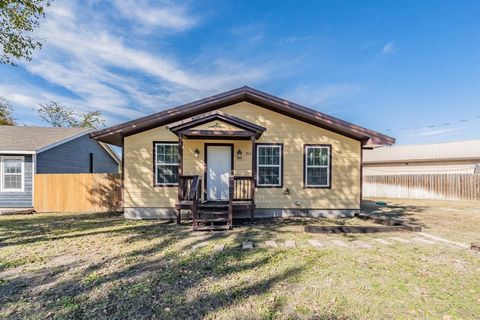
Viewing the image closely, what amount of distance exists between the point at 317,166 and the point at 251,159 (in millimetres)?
2452

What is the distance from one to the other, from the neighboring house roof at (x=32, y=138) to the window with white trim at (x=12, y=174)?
520 mm

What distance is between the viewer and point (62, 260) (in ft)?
15.6

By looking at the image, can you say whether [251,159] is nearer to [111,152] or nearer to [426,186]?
[111,152]

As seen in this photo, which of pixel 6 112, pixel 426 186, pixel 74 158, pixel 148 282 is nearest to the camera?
pixel 148 282

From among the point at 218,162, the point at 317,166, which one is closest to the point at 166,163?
the point at 218,162

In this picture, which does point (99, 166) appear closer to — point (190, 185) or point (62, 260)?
point (190, 185)

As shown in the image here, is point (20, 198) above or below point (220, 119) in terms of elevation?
below

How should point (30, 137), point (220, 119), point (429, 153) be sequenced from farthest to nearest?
point (429, 153) < point (30, 137) < point (220, 119)

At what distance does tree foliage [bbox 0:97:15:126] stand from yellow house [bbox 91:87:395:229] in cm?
2516

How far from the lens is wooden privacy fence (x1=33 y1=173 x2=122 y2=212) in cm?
1110

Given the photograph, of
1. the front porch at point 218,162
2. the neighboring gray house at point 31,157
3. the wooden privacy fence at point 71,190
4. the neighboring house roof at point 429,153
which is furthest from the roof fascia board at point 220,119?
the neighboring house roof at point 429,153

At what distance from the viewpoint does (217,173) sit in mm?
9148

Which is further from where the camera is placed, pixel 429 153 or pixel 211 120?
pixel 429 153

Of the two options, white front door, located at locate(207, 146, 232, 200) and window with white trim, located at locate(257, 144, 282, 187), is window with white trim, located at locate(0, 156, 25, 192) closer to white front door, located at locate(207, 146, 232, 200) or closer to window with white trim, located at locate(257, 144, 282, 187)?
white front door, located at locate(207, 146, 232, 200)
